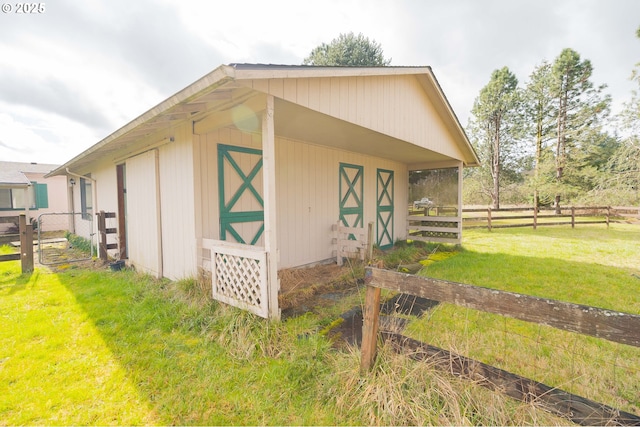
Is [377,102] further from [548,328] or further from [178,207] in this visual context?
[548,328]

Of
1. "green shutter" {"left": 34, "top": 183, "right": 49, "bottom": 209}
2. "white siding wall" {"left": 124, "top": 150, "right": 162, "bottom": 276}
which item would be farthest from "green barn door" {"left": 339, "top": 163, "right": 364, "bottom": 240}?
"green shutter" {"left": 34, "top": 183, "right": 49, "bottom": 209}

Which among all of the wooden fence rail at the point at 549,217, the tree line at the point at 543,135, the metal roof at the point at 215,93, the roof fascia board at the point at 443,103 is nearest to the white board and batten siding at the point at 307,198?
the metal roof at the point at 215,93

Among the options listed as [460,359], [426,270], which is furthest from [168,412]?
[426,270]

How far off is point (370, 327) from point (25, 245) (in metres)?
6.98

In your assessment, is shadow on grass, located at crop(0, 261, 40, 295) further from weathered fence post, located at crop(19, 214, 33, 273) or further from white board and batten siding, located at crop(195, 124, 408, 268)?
white board and batten siding, located at crop(195, 124, 408, 268)

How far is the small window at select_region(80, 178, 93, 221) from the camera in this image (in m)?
8.34

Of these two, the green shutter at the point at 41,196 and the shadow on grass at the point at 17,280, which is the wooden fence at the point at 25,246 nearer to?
the shadow on grass at the point at 17,280

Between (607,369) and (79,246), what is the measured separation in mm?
11513

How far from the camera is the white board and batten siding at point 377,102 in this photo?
9.94 ft

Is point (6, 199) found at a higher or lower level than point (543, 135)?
lower

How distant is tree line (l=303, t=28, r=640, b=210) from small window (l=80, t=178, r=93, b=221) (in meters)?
15.9

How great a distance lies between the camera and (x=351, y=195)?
679 centimetres

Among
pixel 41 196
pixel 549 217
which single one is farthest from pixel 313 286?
pixel 549 217

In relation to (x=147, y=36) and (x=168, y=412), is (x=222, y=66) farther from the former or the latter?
(x=147, y=36)
